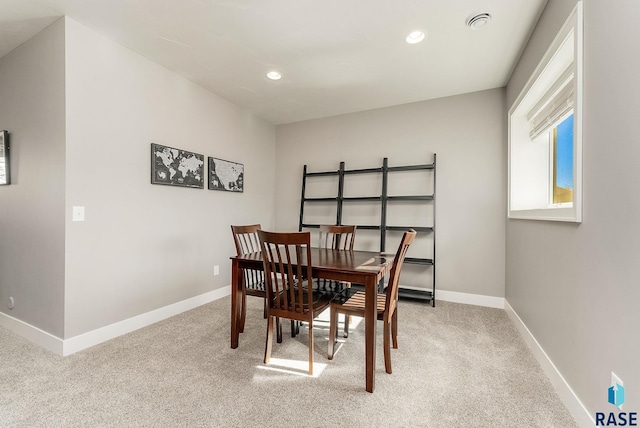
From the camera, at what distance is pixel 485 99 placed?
3162mm


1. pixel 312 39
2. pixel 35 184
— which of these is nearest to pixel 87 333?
pixel 35 184

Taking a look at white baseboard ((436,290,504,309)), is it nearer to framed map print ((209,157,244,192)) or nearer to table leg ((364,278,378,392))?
table leg ((364,278,378,392))

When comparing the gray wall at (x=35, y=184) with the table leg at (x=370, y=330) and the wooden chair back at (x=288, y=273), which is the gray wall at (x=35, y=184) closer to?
the wooden chair back at (x=288, y=273)

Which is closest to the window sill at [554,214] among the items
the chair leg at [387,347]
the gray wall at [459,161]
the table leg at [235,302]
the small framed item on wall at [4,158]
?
the gray wall at [459,161]

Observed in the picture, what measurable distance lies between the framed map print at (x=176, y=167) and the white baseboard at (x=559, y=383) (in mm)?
3420

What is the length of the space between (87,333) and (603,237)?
3368 millimetres

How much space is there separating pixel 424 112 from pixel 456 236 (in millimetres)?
1609

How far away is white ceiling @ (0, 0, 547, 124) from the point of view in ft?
6.29

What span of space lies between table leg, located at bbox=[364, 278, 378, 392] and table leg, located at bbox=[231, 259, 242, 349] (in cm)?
104

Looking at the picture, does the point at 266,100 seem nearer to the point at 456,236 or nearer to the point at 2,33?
the point at 2,33

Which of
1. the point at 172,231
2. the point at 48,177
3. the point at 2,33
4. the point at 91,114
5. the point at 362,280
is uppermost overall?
the point at 2,33

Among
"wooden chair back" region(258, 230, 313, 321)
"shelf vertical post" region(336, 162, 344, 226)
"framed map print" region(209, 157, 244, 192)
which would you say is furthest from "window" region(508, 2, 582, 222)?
"framed map print" region(209, 157, 244, 192)

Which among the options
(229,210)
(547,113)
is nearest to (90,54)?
(229,210)

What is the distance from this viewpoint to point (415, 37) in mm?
2234
